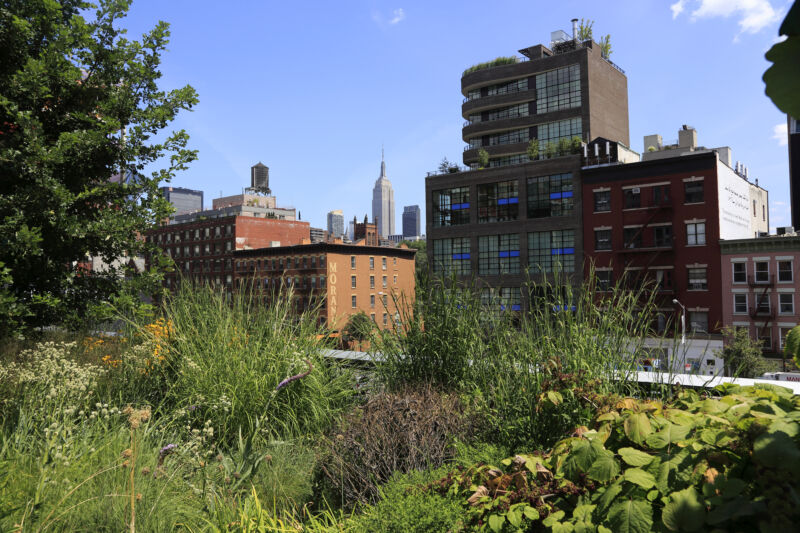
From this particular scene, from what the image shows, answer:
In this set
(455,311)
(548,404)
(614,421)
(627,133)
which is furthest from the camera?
(627,133)

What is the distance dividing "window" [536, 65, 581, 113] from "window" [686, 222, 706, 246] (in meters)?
24.8

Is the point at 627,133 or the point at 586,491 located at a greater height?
the point at 627,133

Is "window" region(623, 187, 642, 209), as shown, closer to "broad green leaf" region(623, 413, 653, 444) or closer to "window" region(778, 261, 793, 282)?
"window" region(778, 261, 793, 282)

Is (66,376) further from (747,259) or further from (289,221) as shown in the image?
(289,221)

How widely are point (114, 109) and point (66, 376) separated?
4021 millimetres

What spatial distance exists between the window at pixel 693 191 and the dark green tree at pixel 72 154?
4626cm

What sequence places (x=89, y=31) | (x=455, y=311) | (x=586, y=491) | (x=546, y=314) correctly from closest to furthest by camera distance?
(x=586, y=491)
(x=546, y=314)
(x=455, y=311)
(x=89, y=31)

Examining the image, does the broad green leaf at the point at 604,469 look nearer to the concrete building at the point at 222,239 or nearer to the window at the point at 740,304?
the window at the point at 740,304

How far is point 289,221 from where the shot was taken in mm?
99500

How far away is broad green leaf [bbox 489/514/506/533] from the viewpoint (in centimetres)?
262

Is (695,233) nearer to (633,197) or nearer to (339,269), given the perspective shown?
(633,197)

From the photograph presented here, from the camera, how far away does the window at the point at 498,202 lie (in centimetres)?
5662

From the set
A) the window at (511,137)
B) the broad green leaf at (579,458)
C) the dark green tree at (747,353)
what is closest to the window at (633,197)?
the dark green tree at (747,353)

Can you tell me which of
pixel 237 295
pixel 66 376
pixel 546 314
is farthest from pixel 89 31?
pixel 546 314
